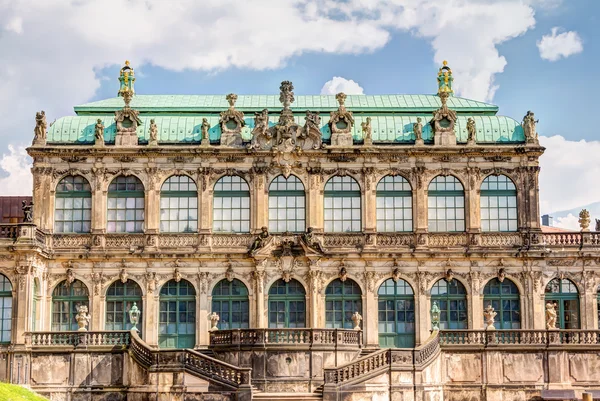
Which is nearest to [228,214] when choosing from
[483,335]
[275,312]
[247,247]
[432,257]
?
[247,247]

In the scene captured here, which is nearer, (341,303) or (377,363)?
(377,363)

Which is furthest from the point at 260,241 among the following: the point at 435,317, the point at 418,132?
the point at 418,132

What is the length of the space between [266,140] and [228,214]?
12.7 feet

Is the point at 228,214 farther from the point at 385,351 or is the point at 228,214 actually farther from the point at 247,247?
the point at 385,351

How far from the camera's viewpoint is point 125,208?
163ft

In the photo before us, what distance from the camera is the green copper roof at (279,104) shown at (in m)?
51.8

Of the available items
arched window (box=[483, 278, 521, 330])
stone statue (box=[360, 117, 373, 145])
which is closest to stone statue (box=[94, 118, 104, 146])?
stone statue (box=[360, 117, 373, 145])

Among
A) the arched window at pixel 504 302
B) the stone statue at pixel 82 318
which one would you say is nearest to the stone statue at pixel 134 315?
the stone statue at pixel 82 318

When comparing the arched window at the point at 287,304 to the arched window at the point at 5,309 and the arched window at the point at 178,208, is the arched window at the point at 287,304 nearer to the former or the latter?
the arched window at the point at 178,208

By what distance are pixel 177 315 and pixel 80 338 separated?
588cm

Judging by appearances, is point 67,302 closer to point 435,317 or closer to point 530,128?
point 435,317

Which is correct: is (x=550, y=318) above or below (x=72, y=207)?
below

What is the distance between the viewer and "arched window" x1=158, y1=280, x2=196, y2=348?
48500mm

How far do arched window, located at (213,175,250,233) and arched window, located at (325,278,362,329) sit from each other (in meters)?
4.85
